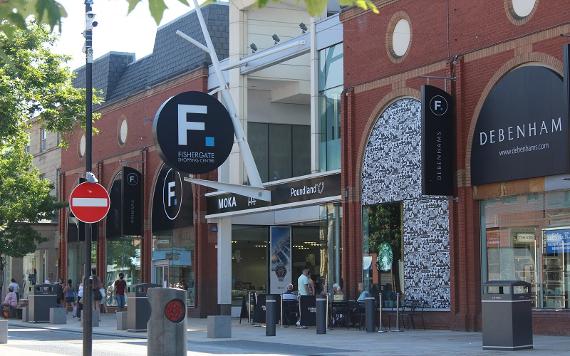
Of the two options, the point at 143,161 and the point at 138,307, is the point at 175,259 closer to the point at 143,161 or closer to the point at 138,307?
the point at 143,161

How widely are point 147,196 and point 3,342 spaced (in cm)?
2070

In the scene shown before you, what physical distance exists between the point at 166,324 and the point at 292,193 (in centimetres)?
2095

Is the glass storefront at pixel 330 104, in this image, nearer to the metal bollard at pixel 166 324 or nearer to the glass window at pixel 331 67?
the glass window at pixel 331 67

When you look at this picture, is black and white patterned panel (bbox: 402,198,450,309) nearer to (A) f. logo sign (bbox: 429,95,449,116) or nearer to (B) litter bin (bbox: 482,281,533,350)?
(A) f. logo sign (bbox: 429,95,449,116)

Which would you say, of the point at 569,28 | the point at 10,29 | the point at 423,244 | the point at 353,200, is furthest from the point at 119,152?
the point at 10,29

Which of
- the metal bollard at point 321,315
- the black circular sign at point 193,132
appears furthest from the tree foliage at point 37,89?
the metal bollard at point 321,315

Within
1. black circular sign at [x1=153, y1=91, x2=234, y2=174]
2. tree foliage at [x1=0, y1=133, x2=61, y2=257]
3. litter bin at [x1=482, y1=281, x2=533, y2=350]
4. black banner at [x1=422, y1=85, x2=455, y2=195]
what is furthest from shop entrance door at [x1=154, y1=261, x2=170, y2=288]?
litter bin at [x1=482, y1=281, x2=533, y2=350]

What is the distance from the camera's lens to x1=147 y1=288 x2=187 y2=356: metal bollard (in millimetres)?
12992

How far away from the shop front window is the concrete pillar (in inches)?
379

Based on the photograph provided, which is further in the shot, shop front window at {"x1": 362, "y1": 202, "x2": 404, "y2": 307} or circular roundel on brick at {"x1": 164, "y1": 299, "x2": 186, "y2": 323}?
shop front window at {"x1": 362, "y1": 202, "x2": 404, "y2": 307}

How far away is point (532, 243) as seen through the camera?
82.2 feet

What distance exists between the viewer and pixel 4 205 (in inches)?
1746

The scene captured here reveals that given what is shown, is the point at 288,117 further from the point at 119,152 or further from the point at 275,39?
the point at 119,152

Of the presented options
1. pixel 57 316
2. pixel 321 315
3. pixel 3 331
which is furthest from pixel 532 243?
pixel 57 316
